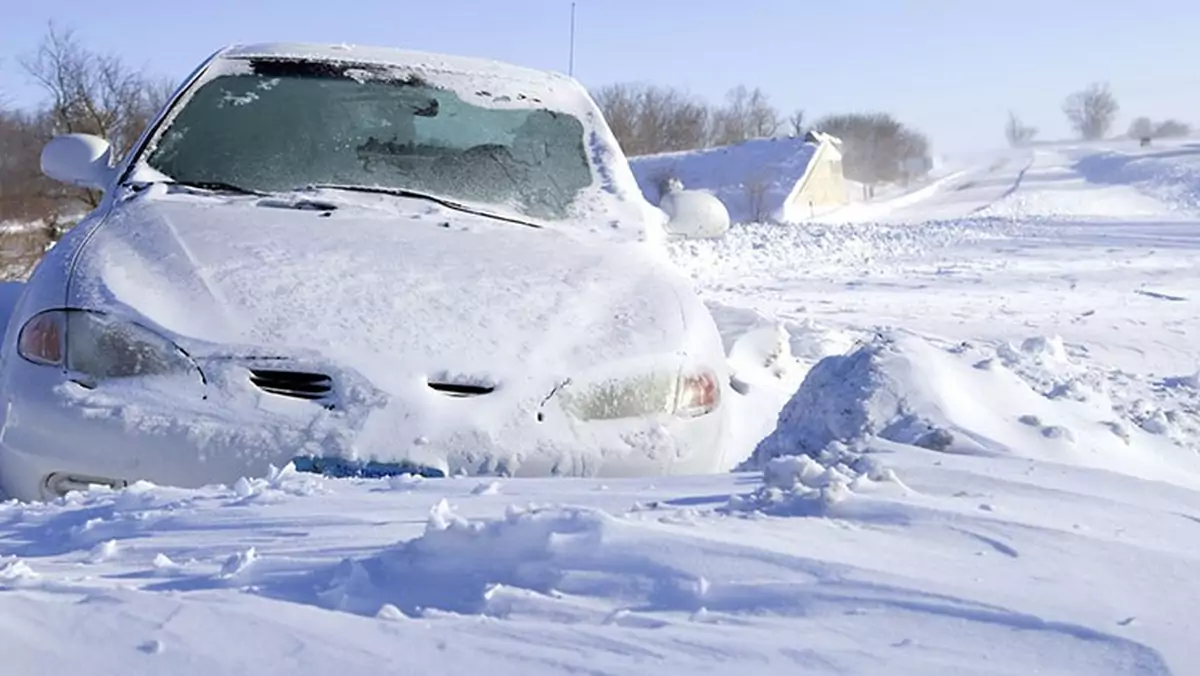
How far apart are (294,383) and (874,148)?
3209 inches

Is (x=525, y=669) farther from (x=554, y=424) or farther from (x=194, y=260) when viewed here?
(x=194, y=260)

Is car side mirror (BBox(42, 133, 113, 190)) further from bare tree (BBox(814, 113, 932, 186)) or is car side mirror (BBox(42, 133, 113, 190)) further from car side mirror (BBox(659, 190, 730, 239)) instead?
bare tree (BBox(814, 113, 932, 186))

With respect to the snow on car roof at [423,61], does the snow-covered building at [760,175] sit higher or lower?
lower

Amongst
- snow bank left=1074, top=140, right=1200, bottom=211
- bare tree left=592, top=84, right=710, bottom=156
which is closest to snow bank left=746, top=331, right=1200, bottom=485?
snow bank left=1074, top=140, right=1200, bottom=211

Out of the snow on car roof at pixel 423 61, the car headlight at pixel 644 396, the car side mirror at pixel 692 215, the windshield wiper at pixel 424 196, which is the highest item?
the snow on car roof at pixel 423 61

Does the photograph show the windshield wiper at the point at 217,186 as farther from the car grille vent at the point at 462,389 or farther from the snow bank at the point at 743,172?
the snow bank at the point at 743,172

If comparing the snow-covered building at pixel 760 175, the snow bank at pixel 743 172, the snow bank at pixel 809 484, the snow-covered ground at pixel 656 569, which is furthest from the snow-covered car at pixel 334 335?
the snow bank at pixel 743 172

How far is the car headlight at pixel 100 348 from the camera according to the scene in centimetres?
275

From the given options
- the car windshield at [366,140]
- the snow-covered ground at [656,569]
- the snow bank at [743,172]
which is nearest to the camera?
the snow-covered ground at [656,569]

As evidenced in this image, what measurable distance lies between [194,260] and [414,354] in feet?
2.23

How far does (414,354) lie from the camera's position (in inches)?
111

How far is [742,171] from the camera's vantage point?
4541 cm

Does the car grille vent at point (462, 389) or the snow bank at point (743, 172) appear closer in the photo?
the car grille vent at point (462, 389)

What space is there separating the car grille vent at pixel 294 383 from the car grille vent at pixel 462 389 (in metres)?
0.24
